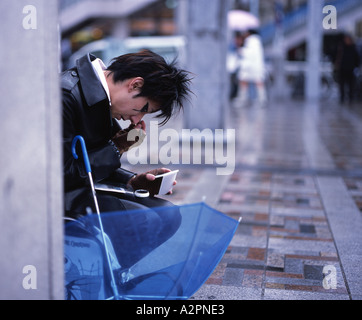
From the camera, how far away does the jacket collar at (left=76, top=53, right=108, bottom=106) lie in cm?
245

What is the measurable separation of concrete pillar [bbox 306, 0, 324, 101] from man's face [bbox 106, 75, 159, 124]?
13.7 meters

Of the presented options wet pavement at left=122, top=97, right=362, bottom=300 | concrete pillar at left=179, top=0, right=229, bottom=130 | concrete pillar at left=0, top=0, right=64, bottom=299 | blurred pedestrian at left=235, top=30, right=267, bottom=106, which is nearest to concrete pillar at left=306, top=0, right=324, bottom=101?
blurred pedestrian at left=235, top=30, right=267, bottom=106

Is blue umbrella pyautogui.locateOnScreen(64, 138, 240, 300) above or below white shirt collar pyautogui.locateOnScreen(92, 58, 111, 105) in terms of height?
below

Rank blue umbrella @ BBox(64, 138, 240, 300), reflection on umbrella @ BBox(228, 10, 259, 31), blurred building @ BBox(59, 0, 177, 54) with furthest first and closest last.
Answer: blurred building @ BBox(59, 0, 177, 54) < reflection on umbrella @ BBox(228, 10, 259, 31) < blue umbrella @ BBox(64, 138, 240, 300)

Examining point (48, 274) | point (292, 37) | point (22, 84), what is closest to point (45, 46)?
point (22, 84)

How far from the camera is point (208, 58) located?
772cm

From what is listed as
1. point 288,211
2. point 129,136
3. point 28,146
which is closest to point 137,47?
point 288,211

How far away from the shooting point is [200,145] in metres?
7.69

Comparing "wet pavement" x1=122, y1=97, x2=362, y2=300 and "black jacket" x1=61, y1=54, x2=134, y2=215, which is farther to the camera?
"wet pavement" x1=122, y1=97, x2=362, y2=300

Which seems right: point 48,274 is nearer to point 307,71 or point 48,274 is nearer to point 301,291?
point 301,291

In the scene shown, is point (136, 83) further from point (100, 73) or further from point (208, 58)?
point (208, 58)

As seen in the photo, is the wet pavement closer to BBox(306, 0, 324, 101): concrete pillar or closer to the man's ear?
the man's ear

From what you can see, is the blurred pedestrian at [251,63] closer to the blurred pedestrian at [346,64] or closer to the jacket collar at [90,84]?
the blurred pedestrian at [346,64]

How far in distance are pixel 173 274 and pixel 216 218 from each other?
317mm
